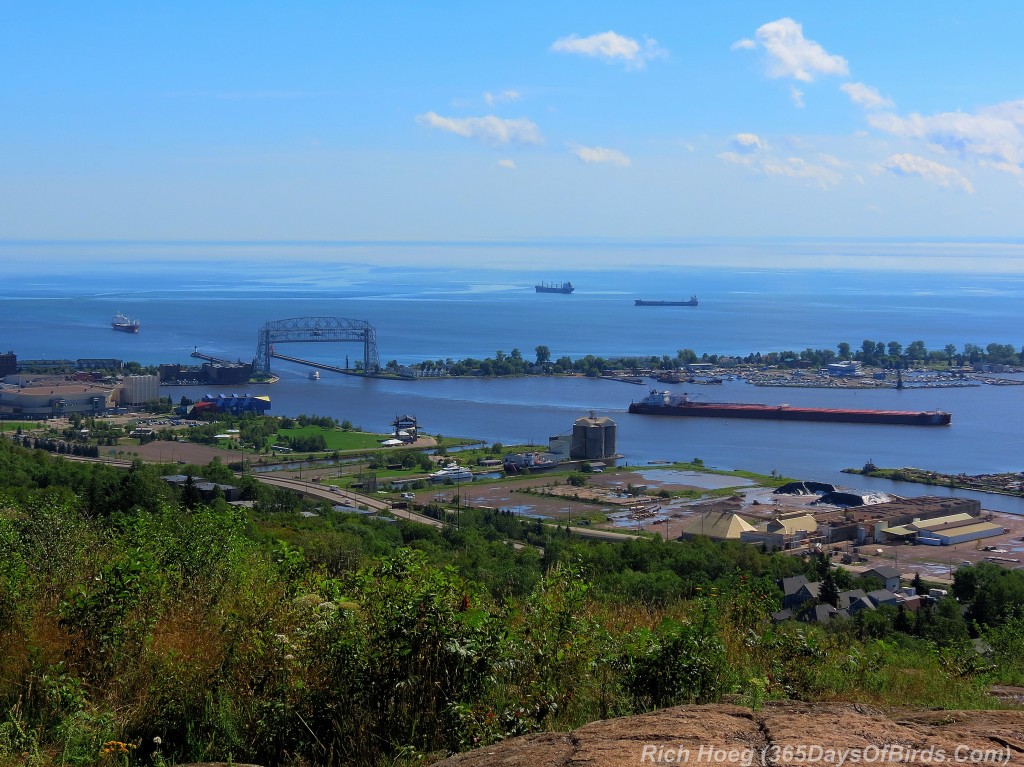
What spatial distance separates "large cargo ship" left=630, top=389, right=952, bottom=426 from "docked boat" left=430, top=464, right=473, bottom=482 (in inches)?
272

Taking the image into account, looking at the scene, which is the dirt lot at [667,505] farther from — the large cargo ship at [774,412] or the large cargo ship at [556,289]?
the large cargo ship at [556,289]

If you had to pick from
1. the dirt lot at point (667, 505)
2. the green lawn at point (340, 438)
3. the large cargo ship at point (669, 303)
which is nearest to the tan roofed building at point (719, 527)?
the dirt lot at point (667, 505)

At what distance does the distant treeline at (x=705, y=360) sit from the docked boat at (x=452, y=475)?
37.2 ft

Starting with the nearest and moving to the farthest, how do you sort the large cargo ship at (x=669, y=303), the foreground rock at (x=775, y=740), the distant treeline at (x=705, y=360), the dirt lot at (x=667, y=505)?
the foreground rock at (x=775, y=740)
the dirt lot at (x=667, y=505)
the distant treeline at (x=705, y=360)
the large cargo ship at (x=669, y=303)

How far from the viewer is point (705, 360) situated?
27.2 metres

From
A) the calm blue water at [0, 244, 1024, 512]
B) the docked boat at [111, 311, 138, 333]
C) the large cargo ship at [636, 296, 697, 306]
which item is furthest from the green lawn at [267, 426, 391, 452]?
the large cargo ship at [636, 296, 697, 306]

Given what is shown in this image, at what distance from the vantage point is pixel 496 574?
16.6 feet

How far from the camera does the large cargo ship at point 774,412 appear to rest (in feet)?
60.7

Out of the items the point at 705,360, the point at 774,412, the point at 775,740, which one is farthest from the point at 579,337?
the point at 775,740

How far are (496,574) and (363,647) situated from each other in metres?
3.39

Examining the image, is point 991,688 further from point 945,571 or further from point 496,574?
point 945,571

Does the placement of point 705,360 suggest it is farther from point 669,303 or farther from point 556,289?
point 556,289

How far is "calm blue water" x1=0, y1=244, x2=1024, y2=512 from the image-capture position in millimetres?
16516

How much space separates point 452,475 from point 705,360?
15.5 metres
